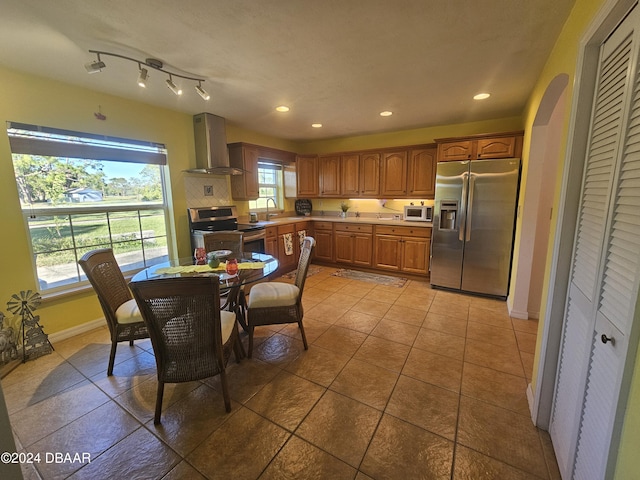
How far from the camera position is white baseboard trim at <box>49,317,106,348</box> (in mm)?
2631

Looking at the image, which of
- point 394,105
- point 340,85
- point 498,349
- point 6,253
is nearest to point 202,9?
point 340,85

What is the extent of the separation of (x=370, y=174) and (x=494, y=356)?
3.27 meters

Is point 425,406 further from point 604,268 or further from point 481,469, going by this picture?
point 604,268

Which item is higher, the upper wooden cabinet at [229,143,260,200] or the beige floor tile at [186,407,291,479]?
the upper wooden cabinet at [229,143,260,200]

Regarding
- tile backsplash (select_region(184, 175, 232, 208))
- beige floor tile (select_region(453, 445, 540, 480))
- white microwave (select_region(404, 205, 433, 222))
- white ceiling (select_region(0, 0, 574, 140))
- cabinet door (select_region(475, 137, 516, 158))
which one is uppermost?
white ceiling (select_region(0, 0, 574, 140))

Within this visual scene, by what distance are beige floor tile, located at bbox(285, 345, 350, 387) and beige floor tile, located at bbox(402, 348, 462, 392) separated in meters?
0.53

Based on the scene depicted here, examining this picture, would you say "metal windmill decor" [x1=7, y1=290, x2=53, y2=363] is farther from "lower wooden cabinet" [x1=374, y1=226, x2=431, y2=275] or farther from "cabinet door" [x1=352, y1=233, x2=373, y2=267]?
"lower wooden cabinet" [x1=374, y1=226, x2=431, y2=275]

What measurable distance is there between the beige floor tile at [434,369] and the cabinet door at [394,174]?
2815 mm

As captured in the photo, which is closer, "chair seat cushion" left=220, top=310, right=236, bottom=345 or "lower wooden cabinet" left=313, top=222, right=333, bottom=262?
"chair seat cushion" left=220, top=310, right=236, bottom=345

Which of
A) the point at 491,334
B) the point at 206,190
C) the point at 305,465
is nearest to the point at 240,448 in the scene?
the point at 305,465

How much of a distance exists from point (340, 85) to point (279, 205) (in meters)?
3.03

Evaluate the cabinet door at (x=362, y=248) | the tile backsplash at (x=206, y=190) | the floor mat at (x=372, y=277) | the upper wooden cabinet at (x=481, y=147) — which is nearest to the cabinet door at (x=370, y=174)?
the cabinet door at (x=362, y=248)

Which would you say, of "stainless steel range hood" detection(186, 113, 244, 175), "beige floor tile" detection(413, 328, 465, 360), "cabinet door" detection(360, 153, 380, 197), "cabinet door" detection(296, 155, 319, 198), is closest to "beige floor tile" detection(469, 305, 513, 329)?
"beige floor tile" detection(413, 328, 465, 360)

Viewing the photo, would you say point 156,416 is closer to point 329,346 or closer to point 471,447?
point 329,346
